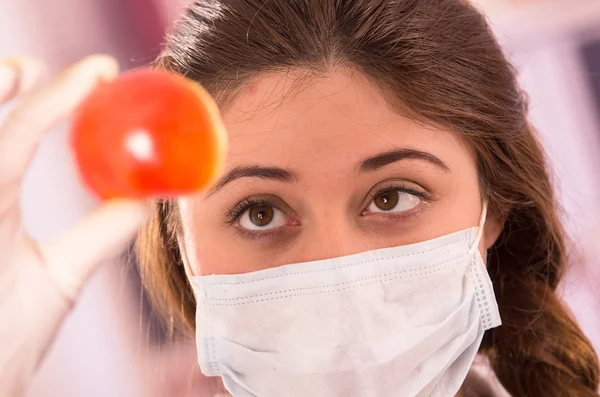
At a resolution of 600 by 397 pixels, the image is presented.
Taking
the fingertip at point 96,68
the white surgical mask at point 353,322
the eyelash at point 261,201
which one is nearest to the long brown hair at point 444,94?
the eyelash at point 261,201

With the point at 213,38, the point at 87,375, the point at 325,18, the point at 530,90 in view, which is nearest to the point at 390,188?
the point at 325,18

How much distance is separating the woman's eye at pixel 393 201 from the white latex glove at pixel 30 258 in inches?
27.9

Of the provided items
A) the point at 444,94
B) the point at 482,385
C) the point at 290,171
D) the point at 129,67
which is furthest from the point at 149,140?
the point at 129,67

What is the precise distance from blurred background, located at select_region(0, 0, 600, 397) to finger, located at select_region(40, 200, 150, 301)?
187 cm

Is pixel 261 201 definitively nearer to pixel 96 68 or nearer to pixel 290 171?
pixel 290 171

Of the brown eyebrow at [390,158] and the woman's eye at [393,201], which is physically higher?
the brown eyebrow at [390,158]

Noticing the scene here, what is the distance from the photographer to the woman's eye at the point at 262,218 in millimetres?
1562

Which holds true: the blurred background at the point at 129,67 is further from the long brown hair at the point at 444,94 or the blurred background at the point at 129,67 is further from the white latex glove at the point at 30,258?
the white latex glove at the point at 30,258

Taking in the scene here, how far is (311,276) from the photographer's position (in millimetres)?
1475

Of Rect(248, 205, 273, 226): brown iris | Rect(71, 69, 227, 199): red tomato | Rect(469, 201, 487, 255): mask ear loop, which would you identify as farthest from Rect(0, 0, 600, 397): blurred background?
Rect(71, 69, 227, 199): red tomato

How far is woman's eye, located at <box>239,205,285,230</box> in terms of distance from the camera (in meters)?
1.56

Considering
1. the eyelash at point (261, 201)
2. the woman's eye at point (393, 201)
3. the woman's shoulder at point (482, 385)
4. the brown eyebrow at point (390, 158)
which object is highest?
the brown eyebrow at point (390, 158)

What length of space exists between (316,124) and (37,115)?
0.62 m

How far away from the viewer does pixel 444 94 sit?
62.1 inches
